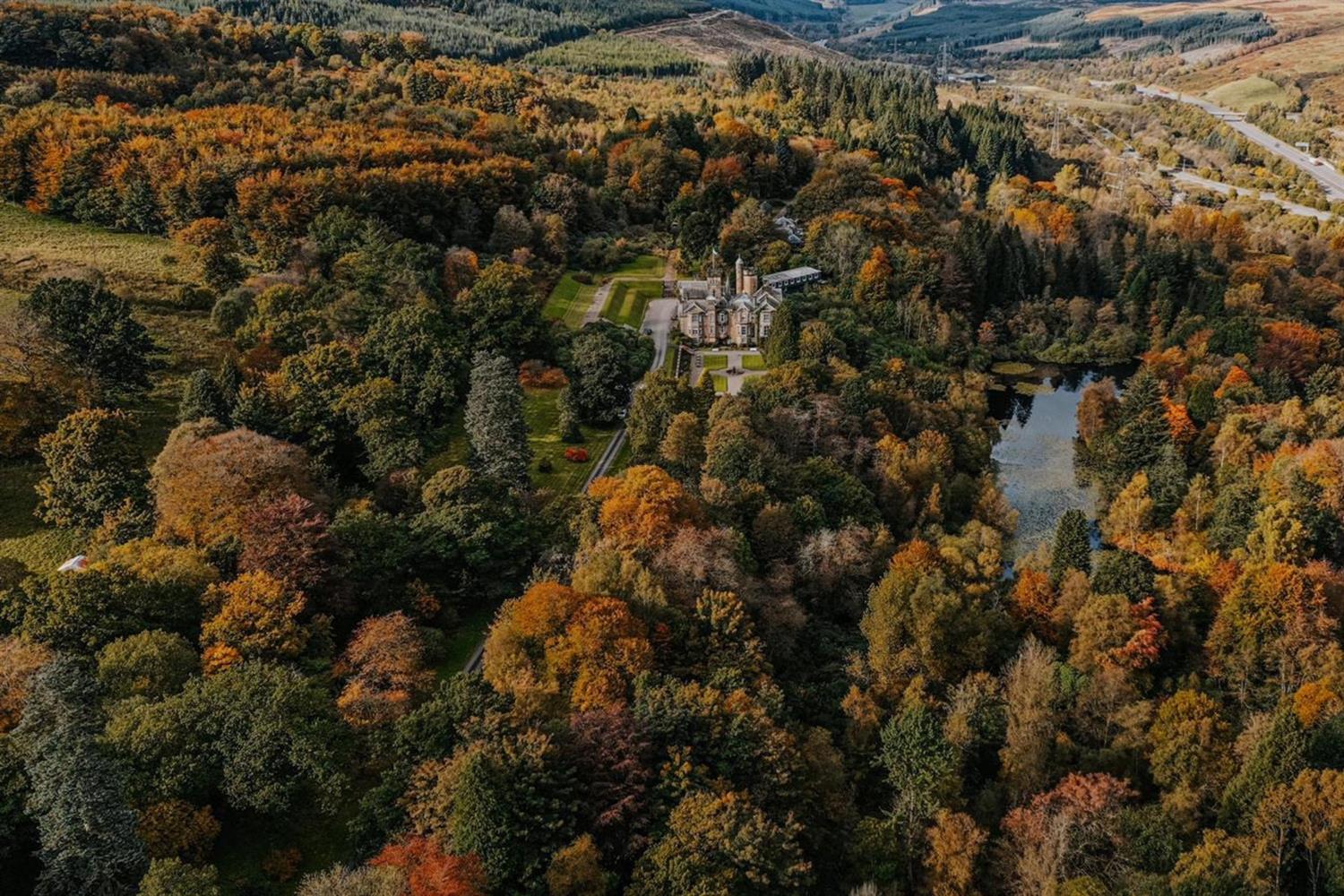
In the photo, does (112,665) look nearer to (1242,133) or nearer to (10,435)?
(10,435)

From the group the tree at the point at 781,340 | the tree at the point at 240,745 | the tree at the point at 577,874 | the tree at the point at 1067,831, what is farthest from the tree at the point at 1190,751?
the tree at the point at 781,340

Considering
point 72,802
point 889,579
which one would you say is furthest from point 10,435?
point 889,579

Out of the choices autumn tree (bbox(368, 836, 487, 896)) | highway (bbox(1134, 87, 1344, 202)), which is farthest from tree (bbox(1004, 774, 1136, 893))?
highway (bbox(1134, 87, 1344, 202))

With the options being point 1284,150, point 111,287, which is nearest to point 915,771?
point 111,287

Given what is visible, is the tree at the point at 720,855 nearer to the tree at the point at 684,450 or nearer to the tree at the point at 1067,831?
the tree at the point at 1067,831

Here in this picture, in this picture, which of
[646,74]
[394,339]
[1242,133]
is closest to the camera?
[394,339]

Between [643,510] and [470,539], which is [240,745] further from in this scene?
[643,510]
